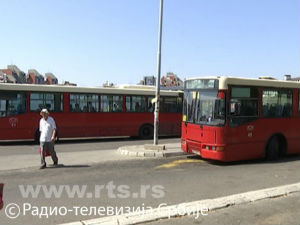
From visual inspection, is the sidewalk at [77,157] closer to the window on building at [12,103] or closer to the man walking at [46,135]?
the man walking at [46,135]

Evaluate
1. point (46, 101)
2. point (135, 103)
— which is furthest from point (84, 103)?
point (135, 103)

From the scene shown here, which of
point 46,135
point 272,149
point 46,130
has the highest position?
point 46,130

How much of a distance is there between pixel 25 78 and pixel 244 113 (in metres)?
59.3

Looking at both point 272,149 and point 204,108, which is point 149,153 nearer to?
point 204,108

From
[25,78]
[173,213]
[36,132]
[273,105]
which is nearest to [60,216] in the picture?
[173,213]

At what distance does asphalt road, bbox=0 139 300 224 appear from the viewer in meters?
7.40

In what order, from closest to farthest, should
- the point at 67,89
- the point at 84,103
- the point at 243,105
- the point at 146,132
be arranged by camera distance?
the point at 243,105 → the point at 67,89 → the point at 84,103 → the point at 146,132

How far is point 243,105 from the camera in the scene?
41.4ft

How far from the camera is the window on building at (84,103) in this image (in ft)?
65.6

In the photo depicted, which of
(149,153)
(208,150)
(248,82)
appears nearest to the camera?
Result: (208,150)

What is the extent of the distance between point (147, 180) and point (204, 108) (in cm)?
407

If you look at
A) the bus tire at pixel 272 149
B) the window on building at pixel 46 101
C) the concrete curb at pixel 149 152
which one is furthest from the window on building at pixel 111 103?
the bus tire at pixel 272 149

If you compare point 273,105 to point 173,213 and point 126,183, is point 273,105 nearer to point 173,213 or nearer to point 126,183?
point 126,183

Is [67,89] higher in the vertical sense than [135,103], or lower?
higher
